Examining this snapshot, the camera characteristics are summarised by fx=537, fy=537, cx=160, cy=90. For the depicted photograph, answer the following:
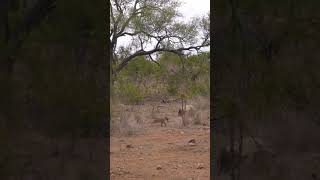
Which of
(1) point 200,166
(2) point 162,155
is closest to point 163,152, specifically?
(2) point 162,155

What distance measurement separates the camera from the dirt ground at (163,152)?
732 cm

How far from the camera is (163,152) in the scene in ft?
30.2

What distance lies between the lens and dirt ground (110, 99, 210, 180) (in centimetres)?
732
